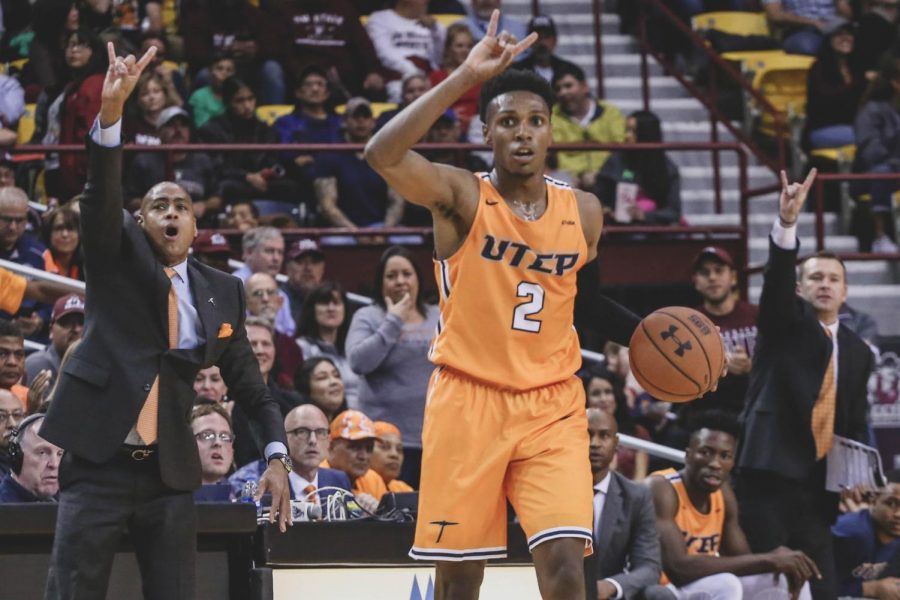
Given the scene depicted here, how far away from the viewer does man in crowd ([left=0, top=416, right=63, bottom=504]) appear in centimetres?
663

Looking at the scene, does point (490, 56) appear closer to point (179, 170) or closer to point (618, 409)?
point (618, 409)

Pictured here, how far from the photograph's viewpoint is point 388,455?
28.2ft

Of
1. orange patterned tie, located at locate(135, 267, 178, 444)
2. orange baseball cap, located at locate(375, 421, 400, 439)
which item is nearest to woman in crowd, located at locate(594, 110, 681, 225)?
orange baseball cap, located at locate(375, 421, 400, 439)

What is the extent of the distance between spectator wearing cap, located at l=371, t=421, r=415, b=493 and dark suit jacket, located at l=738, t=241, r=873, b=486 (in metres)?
1.75

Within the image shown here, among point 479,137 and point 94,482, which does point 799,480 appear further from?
point 479,137

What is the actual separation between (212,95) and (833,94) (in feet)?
16.5

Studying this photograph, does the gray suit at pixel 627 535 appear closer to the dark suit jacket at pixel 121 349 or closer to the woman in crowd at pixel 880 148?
the dark suit jacket at pixel 121 349

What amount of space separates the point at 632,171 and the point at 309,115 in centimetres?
240

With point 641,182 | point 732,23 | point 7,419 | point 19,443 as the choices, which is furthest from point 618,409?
point 732,23

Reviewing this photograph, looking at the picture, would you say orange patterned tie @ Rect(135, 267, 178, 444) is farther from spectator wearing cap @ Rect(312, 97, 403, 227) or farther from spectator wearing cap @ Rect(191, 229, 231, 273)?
spectator wearing cap @ Rect(312, 97, 403, 227)

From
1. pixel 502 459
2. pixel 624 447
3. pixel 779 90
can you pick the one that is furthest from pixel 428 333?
pixel 779 90

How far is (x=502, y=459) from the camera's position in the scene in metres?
5.37

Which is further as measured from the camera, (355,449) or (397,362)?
(397,362)

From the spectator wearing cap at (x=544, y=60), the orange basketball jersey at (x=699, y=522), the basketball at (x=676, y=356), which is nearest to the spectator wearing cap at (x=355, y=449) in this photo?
the orange basketball jersey at (x=699, y=522)
